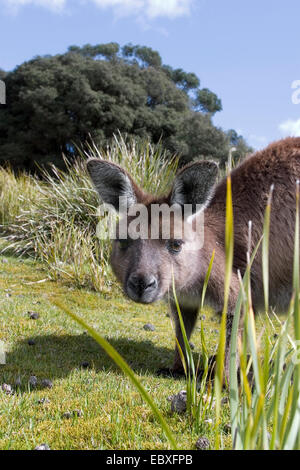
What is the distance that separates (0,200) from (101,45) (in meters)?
34.4

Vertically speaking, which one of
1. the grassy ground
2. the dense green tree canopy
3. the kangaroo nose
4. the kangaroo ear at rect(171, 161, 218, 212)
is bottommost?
the grassy ground

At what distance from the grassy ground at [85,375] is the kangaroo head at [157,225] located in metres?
0.80

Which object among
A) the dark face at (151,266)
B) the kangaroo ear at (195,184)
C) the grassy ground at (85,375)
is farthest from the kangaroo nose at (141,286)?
the kangaroo ear at (195,184)

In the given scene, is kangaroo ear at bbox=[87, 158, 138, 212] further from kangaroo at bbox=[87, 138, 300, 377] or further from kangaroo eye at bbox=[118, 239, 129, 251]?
kangaroo eye at bbox=[118, 239, 129, 251]

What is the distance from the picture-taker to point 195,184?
365 centimetres

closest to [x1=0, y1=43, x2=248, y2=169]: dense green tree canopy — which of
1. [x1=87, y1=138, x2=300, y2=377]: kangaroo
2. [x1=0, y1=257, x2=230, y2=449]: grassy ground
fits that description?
[x1=0, y1=257, x2=230, y2=449]: grassy ground

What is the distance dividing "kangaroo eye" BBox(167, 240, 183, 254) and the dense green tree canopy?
101 feet

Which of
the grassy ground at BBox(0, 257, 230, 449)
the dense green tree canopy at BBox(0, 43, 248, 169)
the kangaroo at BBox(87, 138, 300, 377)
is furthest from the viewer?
the dense green tree canopy at BBox(0, 43, 248, 169)

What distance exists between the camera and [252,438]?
1.52 meters

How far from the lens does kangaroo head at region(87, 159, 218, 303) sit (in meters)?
3.45

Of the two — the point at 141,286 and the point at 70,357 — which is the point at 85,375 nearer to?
the point at 70,357

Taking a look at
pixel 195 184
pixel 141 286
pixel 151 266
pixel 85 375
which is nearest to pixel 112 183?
pixel 195 184

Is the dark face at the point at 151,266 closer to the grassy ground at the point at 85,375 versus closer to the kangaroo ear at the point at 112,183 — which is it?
the kangaroo ear at the point at 112,183

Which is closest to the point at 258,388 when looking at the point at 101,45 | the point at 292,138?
the point at 292,138
